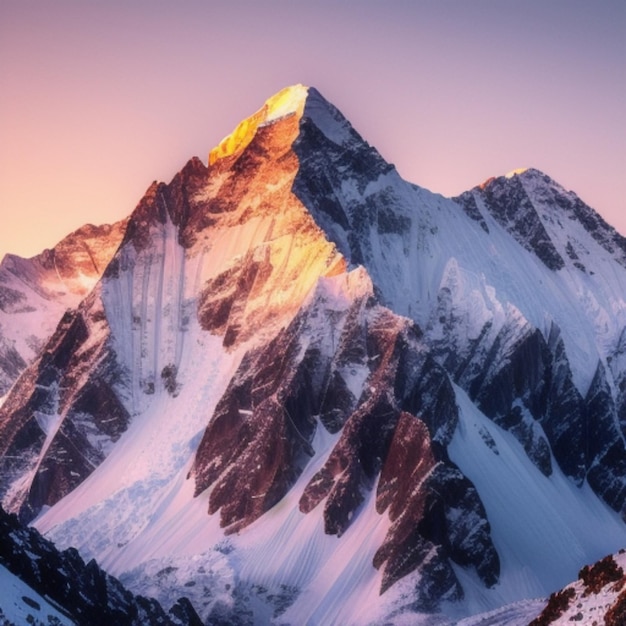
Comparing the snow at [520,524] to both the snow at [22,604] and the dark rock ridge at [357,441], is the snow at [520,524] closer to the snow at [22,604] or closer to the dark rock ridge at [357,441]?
the dark rock ridge at [357,441]

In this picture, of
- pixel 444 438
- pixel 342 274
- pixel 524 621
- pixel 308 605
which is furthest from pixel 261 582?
pixel 524 621

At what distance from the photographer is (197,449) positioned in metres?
192

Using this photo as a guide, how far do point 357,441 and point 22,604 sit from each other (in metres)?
80.4

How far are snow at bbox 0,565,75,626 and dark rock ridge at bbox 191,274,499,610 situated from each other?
5943 cm

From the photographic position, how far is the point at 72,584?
10838 centimetres

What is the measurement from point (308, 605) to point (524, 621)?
7453 cm

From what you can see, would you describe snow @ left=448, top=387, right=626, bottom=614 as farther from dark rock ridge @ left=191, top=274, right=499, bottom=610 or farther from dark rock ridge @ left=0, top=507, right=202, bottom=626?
dark rock ridge @ left=0, top=507, right=202, bottom=626

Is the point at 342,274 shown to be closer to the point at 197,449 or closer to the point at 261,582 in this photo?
the point at 197,449

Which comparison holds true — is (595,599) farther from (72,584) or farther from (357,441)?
(357,441)

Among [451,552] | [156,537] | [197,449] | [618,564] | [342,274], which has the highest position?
[342,274]

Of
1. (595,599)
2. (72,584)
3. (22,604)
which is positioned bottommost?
(72,584)

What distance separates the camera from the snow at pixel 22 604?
291 ft

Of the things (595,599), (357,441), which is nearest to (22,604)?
(595,599)

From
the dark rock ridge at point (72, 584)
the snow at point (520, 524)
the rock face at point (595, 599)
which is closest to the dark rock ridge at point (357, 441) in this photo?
the snow at point (520, 524)
